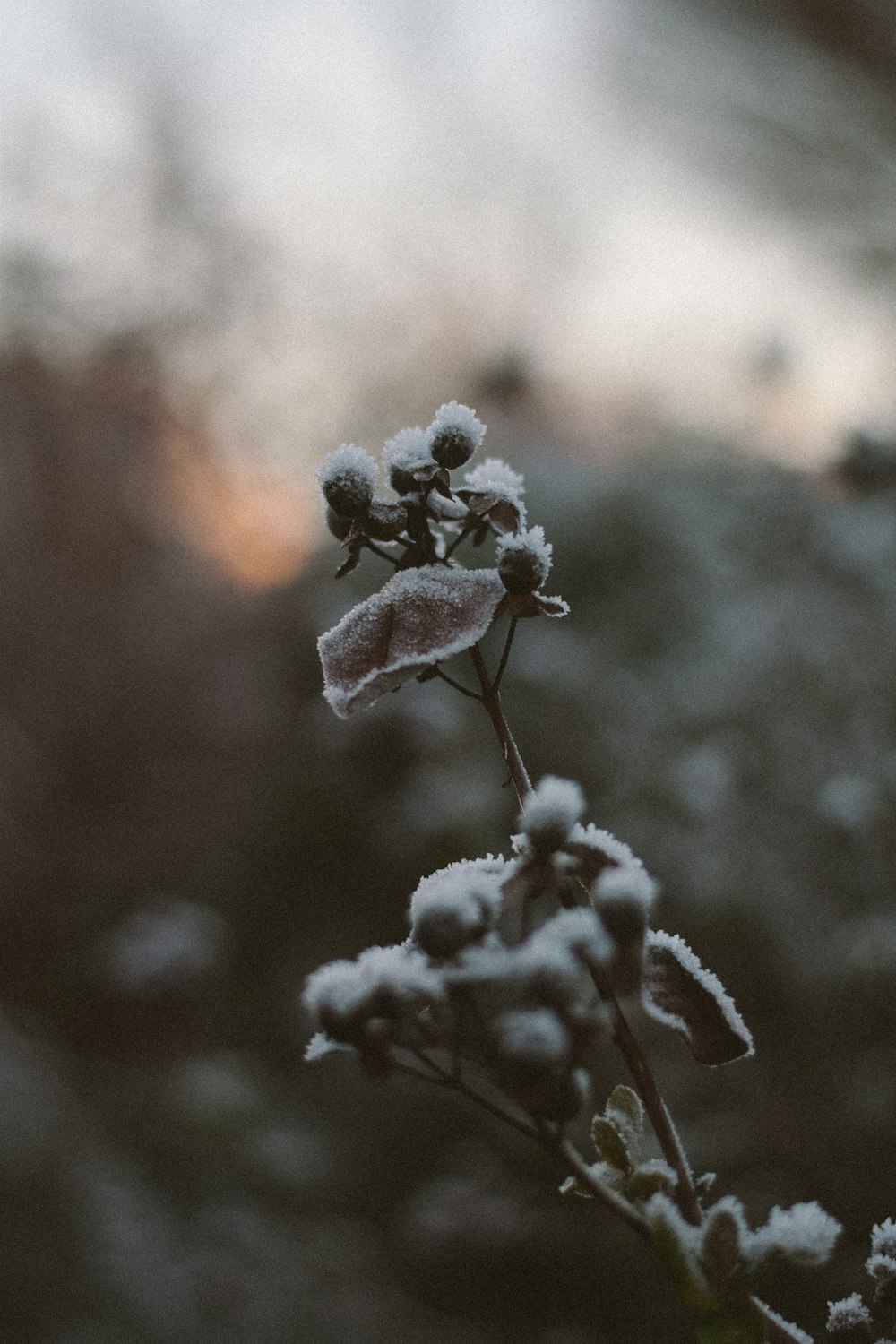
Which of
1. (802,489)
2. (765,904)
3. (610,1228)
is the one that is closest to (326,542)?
(802,489)

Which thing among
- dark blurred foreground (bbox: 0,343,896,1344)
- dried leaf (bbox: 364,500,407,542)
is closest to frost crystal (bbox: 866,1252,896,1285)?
dried leaf (bbox: 364,500,407,542)

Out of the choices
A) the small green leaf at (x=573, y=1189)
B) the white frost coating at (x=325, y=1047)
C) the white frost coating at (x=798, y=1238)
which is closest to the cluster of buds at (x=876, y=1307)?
the white frost coating at (x=798, y=1238)

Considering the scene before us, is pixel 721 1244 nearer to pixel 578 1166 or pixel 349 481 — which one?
pixel 578 1166

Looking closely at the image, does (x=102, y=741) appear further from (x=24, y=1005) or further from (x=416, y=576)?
(x=416, y=576)

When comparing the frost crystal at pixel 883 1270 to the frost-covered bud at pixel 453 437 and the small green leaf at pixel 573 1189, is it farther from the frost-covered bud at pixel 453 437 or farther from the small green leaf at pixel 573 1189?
the frost-covered bud at pixel 453 437

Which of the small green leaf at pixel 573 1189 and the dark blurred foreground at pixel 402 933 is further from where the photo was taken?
the dark blurred foreground at pixel 402 933

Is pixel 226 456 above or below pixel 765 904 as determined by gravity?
above
